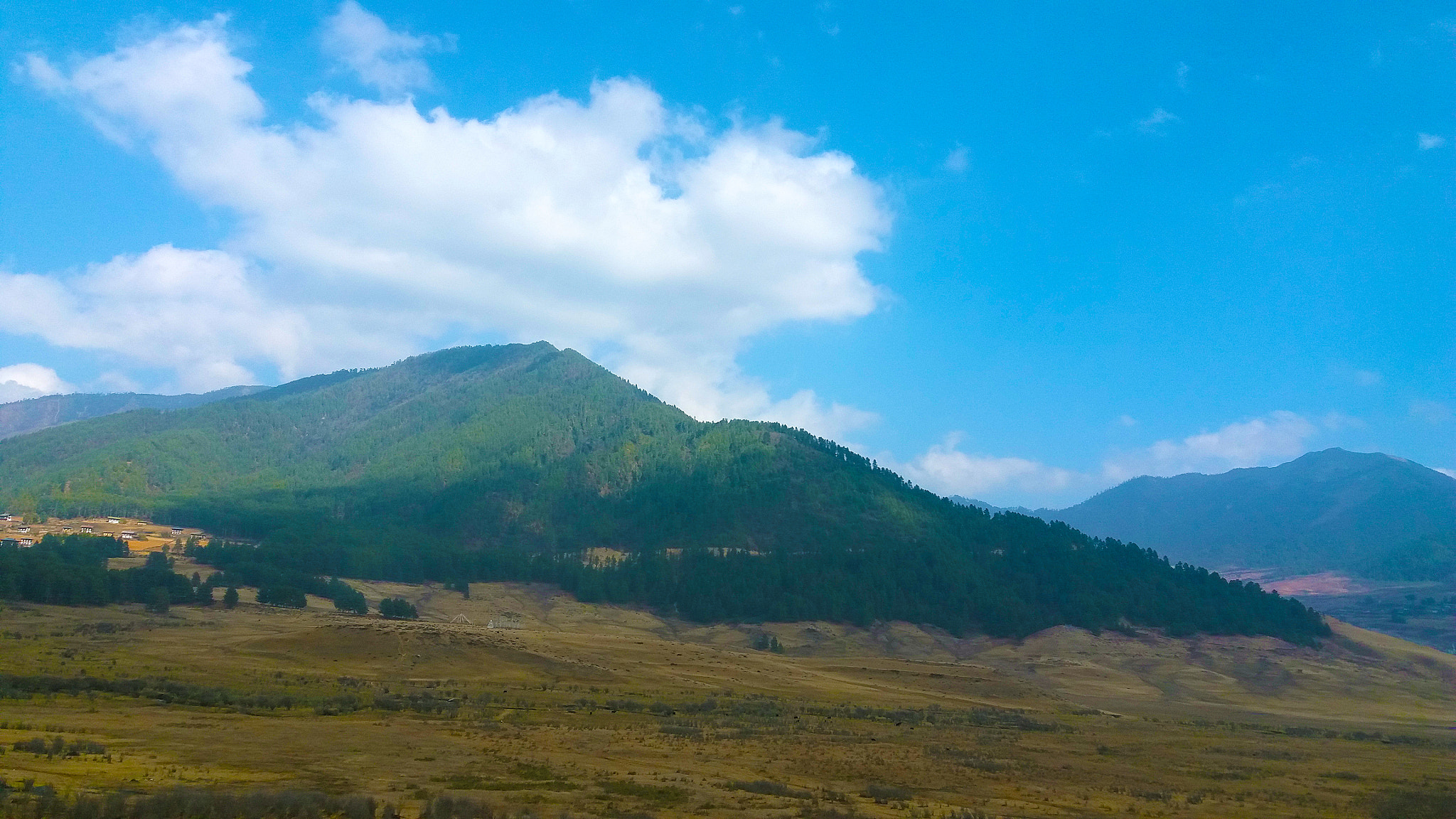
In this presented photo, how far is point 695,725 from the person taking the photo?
65312mm

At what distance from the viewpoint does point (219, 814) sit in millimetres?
31281

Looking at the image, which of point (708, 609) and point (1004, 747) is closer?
point (1004, 747)

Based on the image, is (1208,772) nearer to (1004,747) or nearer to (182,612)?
(1004,747)

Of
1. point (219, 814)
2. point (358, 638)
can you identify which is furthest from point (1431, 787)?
point (358, 638)

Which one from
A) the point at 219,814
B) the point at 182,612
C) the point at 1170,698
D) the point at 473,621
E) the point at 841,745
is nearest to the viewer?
the point at 219,814

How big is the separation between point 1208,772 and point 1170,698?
7780cm

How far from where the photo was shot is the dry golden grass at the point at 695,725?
41312mm

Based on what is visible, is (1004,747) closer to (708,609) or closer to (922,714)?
(922,714)

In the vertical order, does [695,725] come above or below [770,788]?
below

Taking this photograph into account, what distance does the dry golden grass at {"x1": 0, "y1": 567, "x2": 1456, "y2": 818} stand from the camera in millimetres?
41312

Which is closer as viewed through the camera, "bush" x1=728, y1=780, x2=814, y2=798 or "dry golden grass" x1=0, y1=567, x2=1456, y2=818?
"bush" x1=728, y1=780, x2=814, y2=798

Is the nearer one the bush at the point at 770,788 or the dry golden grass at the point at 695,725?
the bush at the point at 770,788

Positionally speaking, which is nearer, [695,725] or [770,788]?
[770,788]

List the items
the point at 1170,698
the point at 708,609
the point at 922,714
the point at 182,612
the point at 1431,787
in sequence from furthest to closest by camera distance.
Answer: the point at 708,609 < the point at 1170,698 < the point at 182,612 < the point at 922,714 < the point at 1431,787
